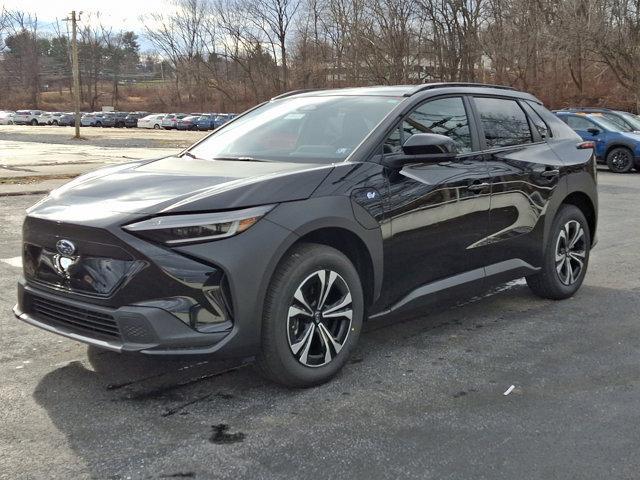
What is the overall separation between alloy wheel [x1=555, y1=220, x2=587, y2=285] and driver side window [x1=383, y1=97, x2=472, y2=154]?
1.44 m

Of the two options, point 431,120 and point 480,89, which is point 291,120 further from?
point 480,89

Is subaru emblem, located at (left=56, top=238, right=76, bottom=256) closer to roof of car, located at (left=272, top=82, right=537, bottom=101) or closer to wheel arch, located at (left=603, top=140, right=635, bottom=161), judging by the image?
roof of car, located at (left=272, top=82, right=537, bottom=101)

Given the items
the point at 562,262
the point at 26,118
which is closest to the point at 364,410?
the point at 562,262

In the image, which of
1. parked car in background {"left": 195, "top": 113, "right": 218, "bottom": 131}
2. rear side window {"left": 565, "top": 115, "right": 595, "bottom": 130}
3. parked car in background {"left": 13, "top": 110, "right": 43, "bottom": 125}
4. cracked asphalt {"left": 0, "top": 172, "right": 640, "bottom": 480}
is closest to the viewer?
cracked asphalt {"left": 0, "top": 172, "right": 640, "bottom": 480}

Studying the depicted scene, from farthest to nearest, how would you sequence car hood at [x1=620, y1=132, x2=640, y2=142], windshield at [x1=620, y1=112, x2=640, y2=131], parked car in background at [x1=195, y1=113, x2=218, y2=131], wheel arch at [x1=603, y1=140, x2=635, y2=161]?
parked car in background at [x1=195, y1=113, x2=218, y2=131], windshield at [x1=620, y1=112, x2=640, y2=131], car hood at [x1=620, y1=132, x2=640, y2=142], wheel arch at [x1=603, y1=140, x2=635, y2=161]

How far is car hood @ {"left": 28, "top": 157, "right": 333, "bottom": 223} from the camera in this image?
3391mm

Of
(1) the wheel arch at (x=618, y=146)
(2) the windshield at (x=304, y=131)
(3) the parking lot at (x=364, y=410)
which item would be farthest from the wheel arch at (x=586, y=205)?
(1) the wheel arch at (x=618, y=146)

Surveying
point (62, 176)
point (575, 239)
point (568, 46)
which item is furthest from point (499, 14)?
point (575, 239)

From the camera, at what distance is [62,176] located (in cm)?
1627

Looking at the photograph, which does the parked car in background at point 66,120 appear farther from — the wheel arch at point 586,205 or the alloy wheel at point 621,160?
the wheel arch at point 586,205

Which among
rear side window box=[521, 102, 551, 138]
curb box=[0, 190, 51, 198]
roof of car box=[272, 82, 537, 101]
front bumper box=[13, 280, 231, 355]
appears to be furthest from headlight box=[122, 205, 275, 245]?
curb box=[0, 190, 51, 198]

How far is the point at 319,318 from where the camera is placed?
12.4 ft

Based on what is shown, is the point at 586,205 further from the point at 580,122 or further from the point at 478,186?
the point at 580,122

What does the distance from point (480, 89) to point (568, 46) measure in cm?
3499
